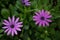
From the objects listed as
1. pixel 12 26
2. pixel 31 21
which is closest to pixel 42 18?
pixel 31 21

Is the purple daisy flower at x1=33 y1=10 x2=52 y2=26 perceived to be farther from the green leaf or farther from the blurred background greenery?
the green leaf

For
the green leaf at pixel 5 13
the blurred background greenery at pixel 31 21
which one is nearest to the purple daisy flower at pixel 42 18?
the blurred background greenery at pixel 31 21

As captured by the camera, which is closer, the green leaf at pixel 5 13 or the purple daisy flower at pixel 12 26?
the purple daisy flower at pixel 12 26

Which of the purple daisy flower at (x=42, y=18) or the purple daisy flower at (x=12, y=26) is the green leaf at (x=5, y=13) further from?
the purple daisy flower at (x=42, y=18)

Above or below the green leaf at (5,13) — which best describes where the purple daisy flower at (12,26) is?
below

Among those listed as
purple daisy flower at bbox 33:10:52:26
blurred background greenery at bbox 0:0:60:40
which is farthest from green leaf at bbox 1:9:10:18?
purple daisy flower at bbox 33:10:52:26

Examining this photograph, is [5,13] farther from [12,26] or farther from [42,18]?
[42,18]

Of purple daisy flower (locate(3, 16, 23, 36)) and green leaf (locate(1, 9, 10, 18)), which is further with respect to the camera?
green leaf (locate(1, 9, 10, 18))

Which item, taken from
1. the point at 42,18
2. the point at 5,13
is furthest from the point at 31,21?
the point at 5,13

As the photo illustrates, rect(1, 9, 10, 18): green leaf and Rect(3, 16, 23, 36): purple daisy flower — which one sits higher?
Rect(1, 9, 10, 18): green leaf

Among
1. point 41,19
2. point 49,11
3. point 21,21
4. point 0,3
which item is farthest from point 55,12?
point 0,3
